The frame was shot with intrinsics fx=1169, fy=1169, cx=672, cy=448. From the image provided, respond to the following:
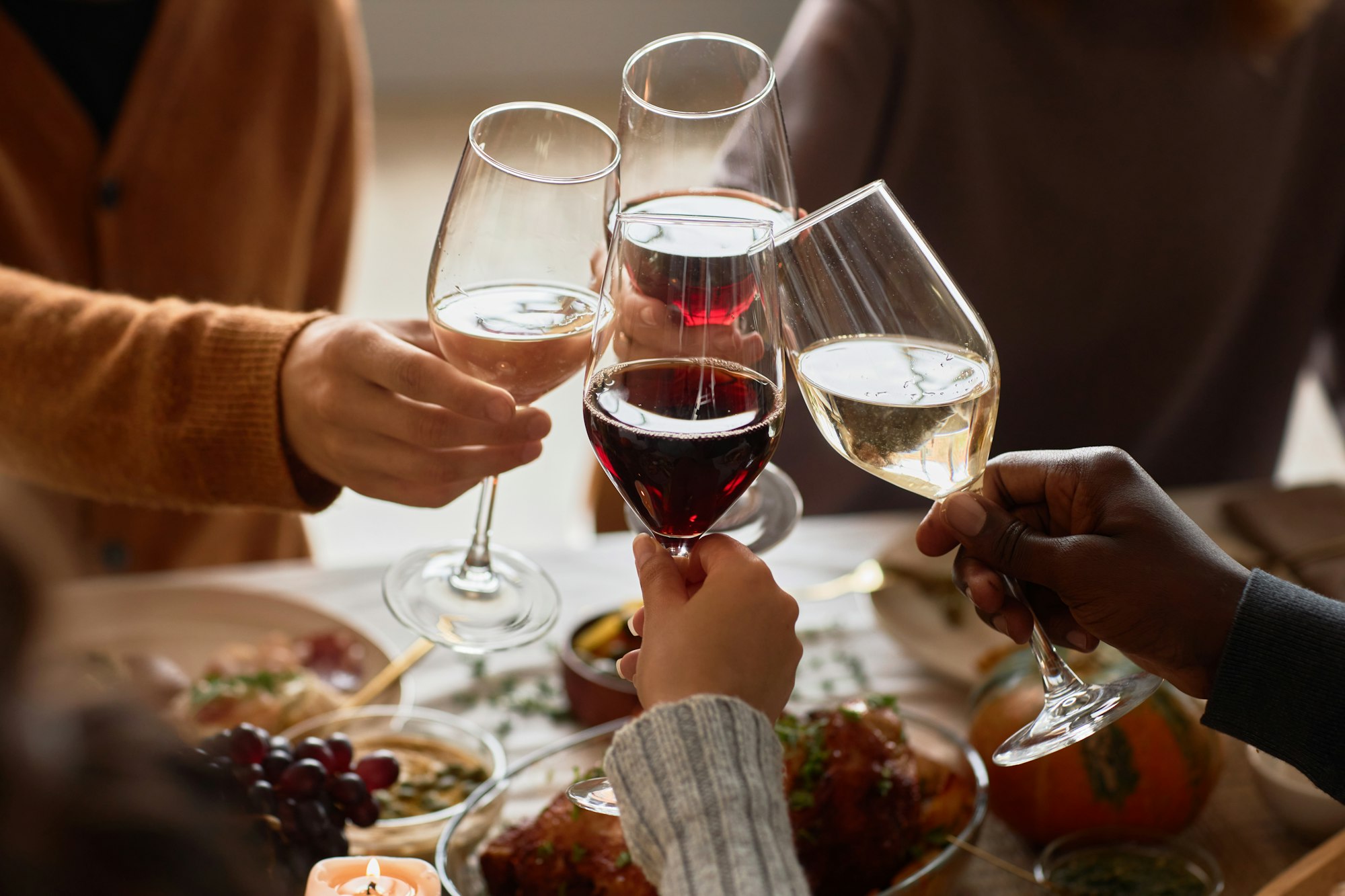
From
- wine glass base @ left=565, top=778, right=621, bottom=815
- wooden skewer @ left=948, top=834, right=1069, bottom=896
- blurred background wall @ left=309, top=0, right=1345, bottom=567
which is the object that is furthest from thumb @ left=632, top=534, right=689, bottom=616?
blurred background wall @ left=309, top=0, right=1345, bottom=567

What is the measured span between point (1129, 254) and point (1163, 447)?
0.38 m

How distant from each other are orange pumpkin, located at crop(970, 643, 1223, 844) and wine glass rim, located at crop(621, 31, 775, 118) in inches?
21.0

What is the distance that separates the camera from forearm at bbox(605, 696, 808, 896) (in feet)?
1.92

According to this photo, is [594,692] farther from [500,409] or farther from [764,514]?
[500,409]

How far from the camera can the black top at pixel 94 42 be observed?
1740 millimetres

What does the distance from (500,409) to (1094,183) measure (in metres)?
1.45

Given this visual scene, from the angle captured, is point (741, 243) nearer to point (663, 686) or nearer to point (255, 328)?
point (663, 686)

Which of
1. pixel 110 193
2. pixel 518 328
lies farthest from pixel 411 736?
pixel 110 193

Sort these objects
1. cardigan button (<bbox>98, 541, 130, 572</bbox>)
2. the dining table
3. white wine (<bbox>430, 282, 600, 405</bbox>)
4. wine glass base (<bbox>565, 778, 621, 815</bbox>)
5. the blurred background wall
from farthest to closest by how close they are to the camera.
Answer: the blurred background wall → cardigan button (<bbox>98, 541, 130, 572</bbox>) → the dining table → white wine (<bbox>430, 282, 600, 405</bbox>) → wine glass base (<bbox>565, 778, 621, 815</bbox>)

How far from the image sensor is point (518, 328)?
80 cm

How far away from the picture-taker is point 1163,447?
2.13 m

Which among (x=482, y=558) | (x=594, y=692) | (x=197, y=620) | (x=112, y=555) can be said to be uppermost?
(x=482, y=558)

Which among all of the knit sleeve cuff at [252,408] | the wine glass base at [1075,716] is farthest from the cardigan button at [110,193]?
the wine glass base at [1075,716]

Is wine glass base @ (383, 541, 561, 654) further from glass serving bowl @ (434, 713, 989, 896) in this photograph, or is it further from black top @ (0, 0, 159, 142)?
A: black top @ (0, 0, 159, 142)
